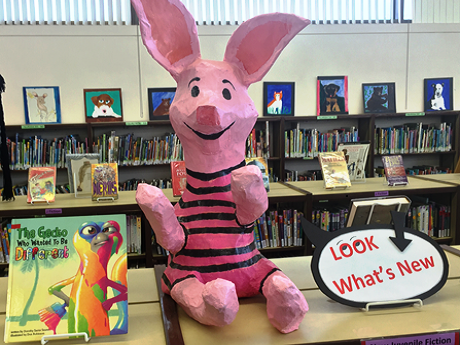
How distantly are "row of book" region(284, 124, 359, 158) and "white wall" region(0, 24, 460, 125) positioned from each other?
33 cm

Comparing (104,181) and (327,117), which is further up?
(327,117)

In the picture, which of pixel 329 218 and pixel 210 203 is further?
pixel 329 218

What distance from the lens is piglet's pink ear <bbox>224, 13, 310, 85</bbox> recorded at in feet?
3.13

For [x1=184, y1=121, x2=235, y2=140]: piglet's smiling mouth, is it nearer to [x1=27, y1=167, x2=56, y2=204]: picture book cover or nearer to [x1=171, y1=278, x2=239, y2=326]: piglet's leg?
[x1=171, y1=278, x2=239, y2=326]: piglet's leg

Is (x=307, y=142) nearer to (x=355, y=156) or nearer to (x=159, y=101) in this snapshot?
(x=355, y=156)

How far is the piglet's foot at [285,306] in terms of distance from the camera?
77 cm

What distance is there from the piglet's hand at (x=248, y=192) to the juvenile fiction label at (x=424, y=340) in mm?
353

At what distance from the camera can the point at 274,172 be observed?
405cm

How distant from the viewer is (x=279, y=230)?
2.52m

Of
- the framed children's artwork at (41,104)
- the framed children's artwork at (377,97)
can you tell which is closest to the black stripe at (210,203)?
the framed children's artwork at (41,104)

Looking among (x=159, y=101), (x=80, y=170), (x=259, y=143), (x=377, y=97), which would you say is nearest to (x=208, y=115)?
(x=80, y=170)

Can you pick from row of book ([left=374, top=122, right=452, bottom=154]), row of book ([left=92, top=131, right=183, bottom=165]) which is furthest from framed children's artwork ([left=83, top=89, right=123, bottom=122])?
row of book ([left=374, top=122, right=452, bottom=154])

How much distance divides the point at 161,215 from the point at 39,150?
3.23 meters

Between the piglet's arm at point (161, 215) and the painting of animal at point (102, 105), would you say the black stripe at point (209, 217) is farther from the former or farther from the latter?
the painting of animal at point (102, 105)
